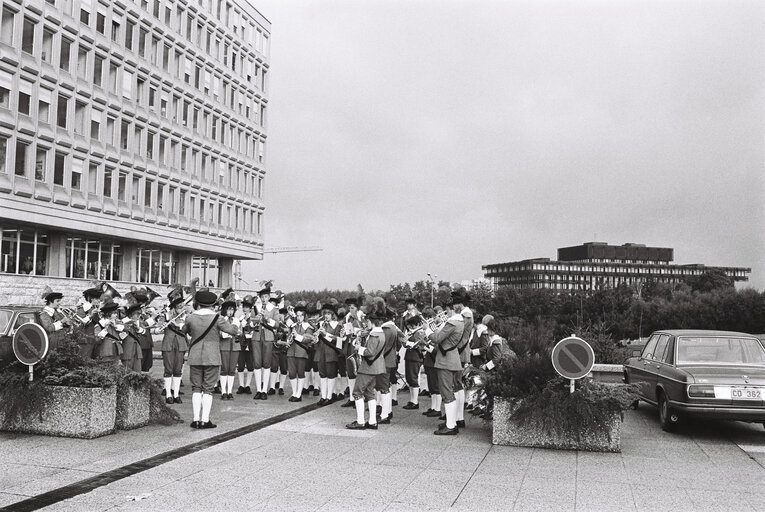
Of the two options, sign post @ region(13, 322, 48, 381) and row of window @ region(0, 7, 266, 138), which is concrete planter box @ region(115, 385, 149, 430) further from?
row of window @ region(0, 7, 266, 138)

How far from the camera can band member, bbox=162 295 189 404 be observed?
1398 cm

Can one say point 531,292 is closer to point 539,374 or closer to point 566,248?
point 566,248

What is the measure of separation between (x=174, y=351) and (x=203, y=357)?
10.9ft

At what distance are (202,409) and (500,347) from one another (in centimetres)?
482

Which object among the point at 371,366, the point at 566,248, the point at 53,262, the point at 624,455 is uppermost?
the point at 566,248

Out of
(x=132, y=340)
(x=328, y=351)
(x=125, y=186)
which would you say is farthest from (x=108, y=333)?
(x=125, y=186)

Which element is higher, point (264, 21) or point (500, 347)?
point (264, 21)

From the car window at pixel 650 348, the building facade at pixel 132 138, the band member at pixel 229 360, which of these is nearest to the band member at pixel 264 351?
the band member at pixel 229 360

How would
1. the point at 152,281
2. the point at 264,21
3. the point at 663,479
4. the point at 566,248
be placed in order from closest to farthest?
1. the point at 663,479
2. the point at 152,281
3. the point at 264,21
4. the point at 566,248

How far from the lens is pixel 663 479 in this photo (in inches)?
326

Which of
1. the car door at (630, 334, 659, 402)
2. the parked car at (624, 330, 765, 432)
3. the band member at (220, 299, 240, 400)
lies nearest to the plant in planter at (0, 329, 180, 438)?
the band member at (220, 299, 240, 400)

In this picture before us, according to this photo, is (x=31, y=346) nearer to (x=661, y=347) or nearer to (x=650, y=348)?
(x=661, y=347)

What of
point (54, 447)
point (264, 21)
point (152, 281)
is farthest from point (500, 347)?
point (264, 21)

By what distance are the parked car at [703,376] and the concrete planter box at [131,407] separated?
7.13m
